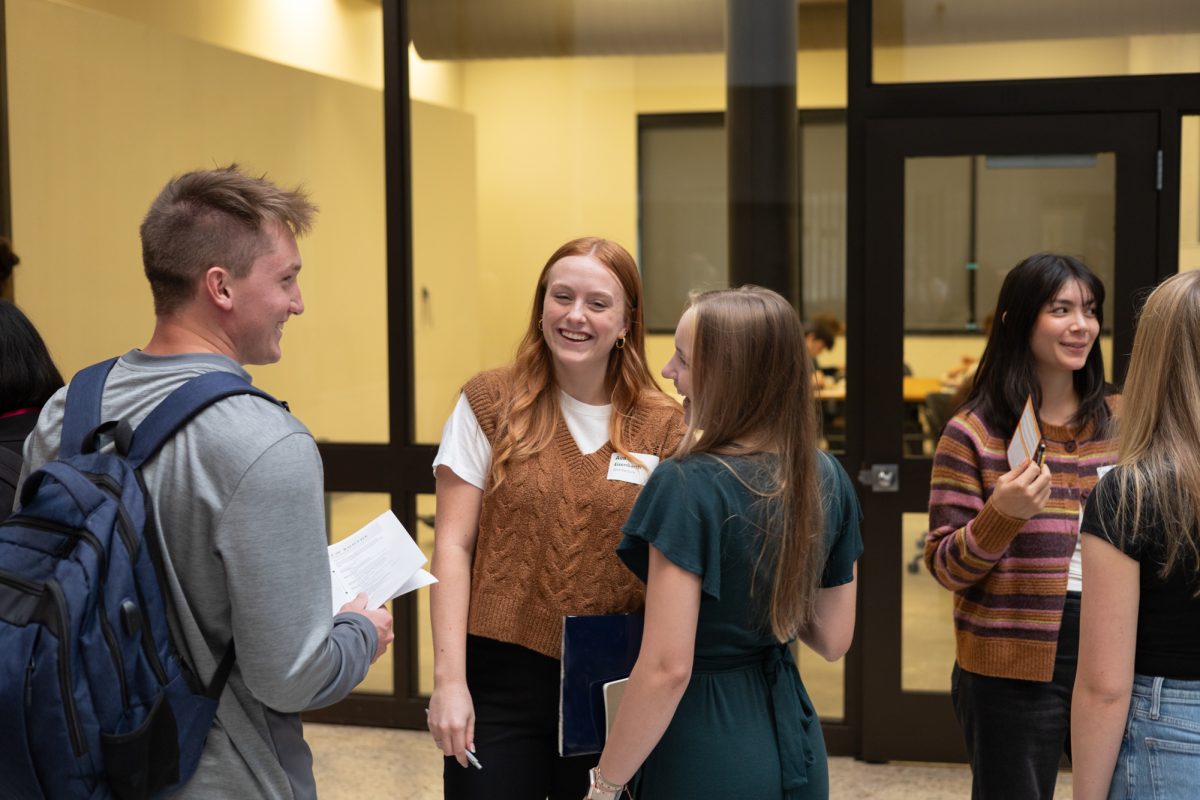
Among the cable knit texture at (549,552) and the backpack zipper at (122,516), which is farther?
the cable knit texture at (549,552)

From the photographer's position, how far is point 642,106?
4.33 meters

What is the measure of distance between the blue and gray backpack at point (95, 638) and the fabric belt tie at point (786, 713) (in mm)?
787

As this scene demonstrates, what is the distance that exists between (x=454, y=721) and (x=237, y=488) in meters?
0.80

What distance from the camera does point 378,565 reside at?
1906 millimetres

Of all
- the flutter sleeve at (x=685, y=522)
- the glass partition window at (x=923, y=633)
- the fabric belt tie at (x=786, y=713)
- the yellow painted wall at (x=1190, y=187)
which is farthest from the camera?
the glass partition window at (x=923, y=633)

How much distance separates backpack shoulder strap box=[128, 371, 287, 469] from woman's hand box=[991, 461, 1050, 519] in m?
1.45

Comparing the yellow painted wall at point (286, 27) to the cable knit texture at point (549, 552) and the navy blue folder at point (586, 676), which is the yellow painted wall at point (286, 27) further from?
the navy blue folder at point (586, 676)

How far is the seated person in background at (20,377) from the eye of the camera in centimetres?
240

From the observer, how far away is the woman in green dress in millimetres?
1745

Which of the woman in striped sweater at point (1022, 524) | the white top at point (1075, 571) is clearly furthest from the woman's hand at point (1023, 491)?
the white top at point (1075, 571)

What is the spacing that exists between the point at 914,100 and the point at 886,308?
0.69 meters

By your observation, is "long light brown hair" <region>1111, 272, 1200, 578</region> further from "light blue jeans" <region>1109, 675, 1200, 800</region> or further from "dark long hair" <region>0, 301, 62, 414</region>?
"dark long hair" <region>0, 301, 62, 414</region>

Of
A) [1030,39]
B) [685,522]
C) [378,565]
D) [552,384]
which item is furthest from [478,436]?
[1030,39]

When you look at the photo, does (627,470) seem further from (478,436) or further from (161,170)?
(161,170)
